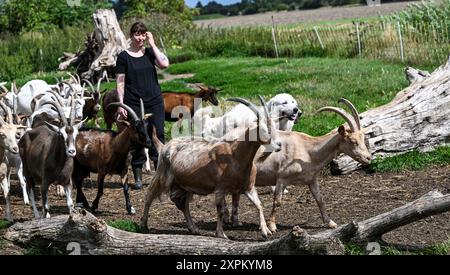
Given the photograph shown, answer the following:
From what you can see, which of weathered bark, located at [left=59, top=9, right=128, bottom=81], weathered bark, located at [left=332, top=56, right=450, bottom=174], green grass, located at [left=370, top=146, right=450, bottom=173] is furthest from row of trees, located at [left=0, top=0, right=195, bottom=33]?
green grass, located at [left=370, top=146, right=450, bottom=173]

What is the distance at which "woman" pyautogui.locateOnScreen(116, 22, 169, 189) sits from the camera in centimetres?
1073

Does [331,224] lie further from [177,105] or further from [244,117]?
[177,105]

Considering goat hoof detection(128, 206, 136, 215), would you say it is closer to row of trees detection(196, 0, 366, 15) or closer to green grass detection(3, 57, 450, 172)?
green grass detection(3, 57, 450, 172)

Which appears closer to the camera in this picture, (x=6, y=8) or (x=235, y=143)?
(x=235, y=143)

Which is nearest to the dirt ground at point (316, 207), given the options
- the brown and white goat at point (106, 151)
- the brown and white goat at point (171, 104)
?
the brown and white goat at point (106, 151)

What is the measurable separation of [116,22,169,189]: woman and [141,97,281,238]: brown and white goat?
1.49 m

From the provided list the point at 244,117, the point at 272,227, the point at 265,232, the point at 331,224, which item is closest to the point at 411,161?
the point at 244,117

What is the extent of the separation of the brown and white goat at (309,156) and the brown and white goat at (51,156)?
1971 millimetres

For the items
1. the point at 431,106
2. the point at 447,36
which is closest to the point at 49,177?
the point at 431,106

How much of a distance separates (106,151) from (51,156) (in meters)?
1.08

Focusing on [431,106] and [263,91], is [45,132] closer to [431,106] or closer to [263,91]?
[431,106]

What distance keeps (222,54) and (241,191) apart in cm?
2116

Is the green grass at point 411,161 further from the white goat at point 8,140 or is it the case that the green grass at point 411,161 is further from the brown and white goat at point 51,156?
the white goat at point 8,140

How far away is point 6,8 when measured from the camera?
4234 cm
